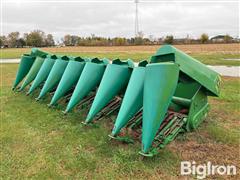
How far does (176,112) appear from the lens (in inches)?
180

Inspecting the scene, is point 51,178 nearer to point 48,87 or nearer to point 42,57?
point 48,87

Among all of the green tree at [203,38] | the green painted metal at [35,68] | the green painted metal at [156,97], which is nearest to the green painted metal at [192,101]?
the green painted metal at [156,97]

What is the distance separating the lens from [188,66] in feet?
12.8

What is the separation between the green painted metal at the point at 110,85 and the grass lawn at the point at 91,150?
0.35m

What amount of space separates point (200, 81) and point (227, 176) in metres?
1.45

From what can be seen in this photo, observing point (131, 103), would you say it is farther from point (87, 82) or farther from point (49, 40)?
point (49, 40)

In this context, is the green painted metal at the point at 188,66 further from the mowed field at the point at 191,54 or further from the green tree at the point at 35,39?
the green tree at the point at 35,39

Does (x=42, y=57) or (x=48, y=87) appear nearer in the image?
(x=48, y=87)

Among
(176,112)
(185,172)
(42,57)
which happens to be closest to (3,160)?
(185,172)

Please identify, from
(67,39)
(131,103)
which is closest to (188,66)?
(131,103)

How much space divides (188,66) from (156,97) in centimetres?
86

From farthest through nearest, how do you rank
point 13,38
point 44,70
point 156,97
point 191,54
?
point 13,38 → point 191,54 → point 44,70 → point 156,97

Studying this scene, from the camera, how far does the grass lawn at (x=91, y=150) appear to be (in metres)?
3.31

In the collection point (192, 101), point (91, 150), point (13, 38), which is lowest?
point (91, 150)
